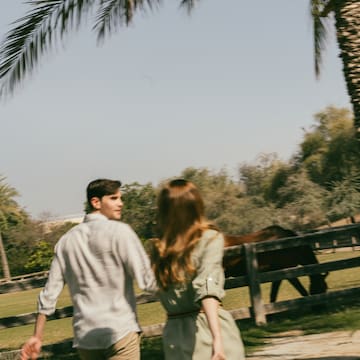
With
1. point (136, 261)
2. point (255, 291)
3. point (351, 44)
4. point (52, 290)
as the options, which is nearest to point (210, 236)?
point (136, 261)

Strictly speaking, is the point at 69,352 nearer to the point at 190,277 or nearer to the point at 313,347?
the point at 313,347

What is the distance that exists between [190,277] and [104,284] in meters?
0.58

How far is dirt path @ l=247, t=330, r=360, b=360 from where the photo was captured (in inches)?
280

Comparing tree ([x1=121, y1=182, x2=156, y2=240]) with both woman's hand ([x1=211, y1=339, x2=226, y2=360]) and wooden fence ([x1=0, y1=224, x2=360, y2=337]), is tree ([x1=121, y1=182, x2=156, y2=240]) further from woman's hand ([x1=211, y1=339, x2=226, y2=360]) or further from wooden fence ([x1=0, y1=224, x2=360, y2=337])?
woman's hand ([x1=211, y1=339, x2=226, y2=360])

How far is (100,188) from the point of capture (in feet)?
13.6

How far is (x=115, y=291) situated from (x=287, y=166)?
6862cm

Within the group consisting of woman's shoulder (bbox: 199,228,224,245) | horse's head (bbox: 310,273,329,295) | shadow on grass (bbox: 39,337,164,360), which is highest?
woman's shoulder (bbox: 199,228,224,245)

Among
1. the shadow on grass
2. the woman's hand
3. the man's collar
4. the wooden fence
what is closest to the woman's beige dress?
the woman's hand

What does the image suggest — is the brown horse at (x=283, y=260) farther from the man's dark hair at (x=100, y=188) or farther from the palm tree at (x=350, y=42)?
the man's dark hair at (x=100, y=188)

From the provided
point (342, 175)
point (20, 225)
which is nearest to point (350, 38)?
point (342, 175)

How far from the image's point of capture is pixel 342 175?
61938 millimetres

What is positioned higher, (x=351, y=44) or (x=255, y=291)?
(x=351, y=44)

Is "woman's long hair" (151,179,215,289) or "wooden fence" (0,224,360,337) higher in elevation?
"woman's long hair" (151,179,215,289)

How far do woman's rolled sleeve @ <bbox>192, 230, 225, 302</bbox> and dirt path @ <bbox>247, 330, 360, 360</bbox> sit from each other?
3.72 meters
